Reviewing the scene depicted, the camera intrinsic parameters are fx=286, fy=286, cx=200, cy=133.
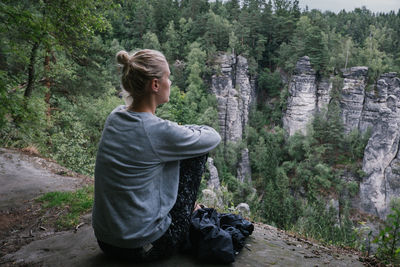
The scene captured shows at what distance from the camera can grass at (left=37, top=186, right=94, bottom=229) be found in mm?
3336

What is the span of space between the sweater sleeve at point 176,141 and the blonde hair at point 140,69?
0.86ft

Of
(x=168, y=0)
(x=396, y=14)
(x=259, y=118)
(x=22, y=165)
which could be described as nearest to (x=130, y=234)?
(x=22, y=165)

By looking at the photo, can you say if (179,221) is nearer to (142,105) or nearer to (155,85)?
(142,105)

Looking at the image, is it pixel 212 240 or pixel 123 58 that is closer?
pixel 123 58

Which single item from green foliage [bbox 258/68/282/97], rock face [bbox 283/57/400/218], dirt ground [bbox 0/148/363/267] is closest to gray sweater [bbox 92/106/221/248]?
dirt ground [bbox 0/148/363/267]

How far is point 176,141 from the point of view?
1717 millimetres

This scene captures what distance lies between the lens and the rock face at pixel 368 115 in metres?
31.1

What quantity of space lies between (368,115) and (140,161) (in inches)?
1521

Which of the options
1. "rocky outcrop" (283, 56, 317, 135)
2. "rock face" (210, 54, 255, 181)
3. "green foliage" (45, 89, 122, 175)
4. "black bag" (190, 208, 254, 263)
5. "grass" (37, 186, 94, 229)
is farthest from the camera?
"rock face" (210, 54, 255, 181)

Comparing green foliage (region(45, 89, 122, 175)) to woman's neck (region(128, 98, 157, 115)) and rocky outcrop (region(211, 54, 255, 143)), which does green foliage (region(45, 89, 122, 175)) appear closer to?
woman's neck (region(128, 98, 157, 115))

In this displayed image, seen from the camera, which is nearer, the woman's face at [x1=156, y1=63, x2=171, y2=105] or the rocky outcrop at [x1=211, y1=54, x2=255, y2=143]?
the woman's face at [x1=156, y1=63, x2=171, y2=105]

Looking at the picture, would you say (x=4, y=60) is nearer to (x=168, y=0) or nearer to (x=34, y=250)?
(x=34, y=250)

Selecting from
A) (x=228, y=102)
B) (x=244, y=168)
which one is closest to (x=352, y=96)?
(x=228, y=102)

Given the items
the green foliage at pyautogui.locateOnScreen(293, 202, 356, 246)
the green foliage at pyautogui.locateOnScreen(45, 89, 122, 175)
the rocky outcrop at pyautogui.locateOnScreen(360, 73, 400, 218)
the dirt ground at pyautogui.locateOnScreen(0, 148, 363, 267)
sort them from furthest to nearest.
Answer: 1. the rocky outcrop at pyautogui.locateOnScreen(360, 73, 400, 218)
2. the green foliage at pyautogui.locateOnScreen(45, 89, 122, 175)
3. the green foliage at pyautogui.locateOnScreen(293, 202, 356, 246)
4. the dirt ground at pyautogui.locateOnScreen(0, 148, 363, 267)
